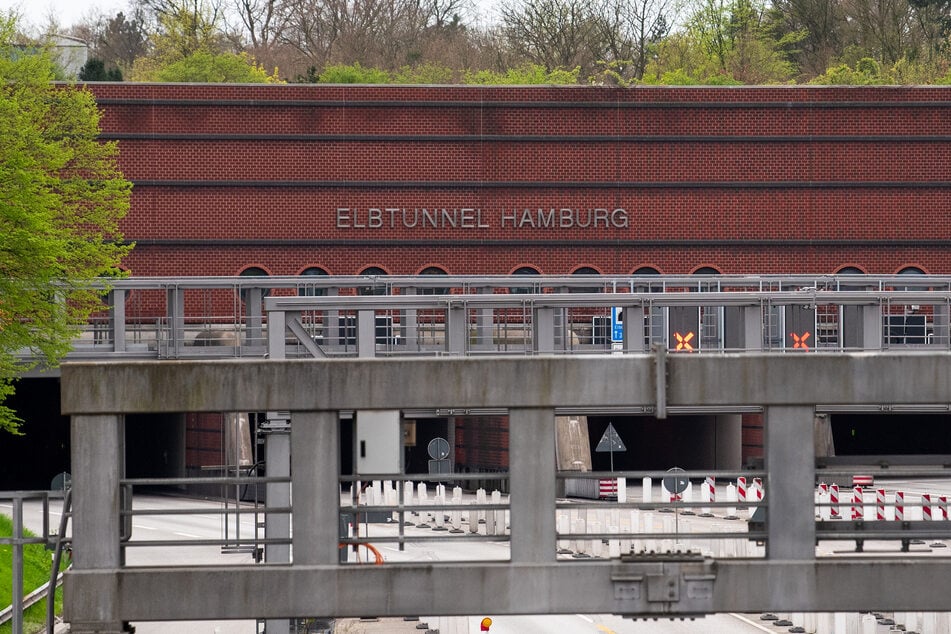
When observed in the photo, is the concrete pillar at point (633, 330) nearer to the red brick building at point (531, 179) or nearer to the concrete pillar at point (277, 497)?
the concrete pillar at point (277, 497)

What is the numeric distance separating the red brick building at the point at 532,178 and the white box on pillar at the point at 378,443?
27597mm

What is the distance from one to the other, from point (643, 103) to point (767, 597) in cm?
3004

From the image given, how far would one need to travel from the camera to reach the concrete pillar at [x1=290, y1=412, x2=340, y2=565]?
36.0 ft

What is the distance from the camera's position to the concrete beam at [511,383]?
10914 millimetres

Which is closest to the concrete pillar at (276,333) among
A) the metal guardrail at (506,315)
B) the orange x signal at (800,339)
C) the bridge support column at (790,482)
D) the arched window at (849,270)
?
the metal guardrail at (506,315)

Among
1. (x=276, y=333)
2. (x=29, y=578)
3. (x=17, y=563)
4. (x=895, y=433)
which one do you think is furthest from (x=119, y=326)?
(x=895, y=433)

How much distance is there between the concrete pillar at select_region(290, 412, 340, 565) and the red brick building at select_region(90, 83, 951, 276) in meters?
28.7

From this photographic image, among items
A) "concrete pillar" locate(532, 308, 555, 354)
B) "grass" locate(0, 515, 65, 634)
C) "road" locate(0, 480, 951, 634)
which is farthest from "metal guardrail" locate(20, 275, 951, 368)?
"grass" locate(0, 515, 65, 634)

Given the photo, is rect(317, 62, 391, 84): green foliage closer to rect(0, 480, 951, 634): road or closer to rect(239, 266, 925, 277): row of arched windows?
rect(239, 266, 925, 277): row of arched windows

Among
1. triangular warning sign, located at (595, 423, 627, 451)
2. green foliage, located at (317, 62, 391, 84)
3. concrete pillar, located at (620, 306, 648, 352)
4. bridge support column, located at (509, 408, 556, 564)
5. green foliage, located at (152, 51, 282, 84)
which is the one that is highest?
green foliage, located at (152, 51, 282, 84)

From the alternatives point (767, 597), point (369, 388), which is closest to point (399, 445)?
point (369, 388)

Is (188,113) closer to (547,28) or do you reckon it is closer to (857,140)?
(857,140)

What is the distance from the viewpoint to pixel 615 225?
40.2 meters

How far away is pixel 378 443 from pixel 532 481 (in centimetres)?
155
